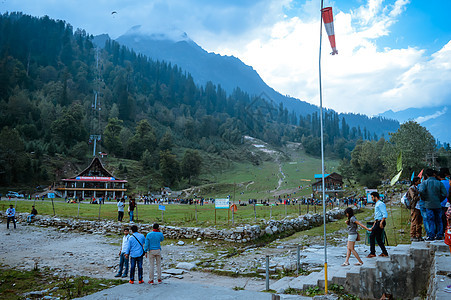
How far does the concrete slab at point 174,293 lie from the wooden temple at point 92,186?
223 feet

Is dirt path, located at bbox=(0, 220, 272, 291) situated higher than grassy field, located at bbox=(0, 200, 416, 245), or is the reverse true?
grassy field, located at bbox=(0, 200, 416, 245)

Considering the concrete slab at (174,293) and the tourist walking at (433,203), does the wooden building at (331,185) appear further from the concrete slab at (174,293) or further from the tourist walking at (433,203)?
the concrete slab at (174,293)

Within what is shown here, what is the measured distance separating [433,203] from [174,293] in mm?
7693

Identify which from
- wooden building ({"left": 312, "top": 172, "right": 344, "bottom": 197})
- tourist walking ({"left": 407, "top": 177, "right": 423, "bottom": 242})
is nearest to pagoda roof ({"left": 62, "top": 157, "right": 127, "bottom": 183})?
wooden building ({"left": 312, "top": 172, "right": 344, "bottom": 197})

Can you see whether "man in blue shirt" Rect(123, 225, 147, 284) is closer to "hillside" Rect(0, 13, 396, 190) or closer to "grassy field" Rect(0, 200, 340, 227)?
"grassy field" Rect(0, 200, 340, 227)

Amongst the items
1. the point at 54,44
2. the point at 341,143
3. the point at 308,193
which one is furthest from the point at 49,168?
the point at 341,143

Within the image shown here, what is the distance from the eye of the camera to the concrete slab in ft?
25.1

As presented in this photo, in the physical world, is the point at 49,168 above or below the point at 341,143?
below

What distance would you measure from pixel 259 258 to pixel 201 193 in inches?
2753

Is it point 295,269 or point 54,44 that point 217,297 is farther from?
point 54,44

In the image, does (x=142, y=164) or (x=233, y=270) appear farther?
(x=142, y=164)

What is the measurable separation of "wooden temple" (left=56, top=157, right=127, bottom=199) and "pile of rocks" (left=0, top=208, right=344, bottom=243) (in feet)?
158

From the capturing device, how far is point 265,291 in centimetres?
815

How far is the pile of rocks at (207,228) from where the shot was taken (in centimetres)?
1684
